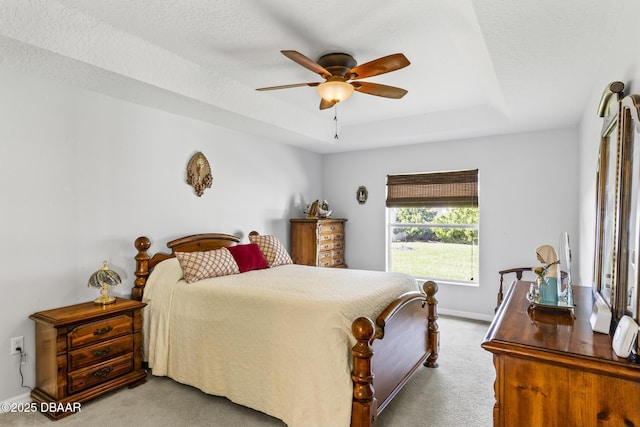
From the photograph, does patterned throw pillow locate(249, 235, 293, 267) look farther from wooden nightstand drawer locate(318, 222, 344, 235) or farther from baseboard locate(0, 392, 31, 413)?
baseboard locate(0, 392, 31, 413)

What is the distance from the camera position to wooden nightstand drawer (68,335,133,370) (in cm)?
251

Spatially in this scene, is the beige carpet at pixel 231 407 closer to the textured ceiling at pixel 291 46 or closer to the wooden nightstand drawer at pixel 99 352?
the wooden nightstand drawer at pixel 99 352

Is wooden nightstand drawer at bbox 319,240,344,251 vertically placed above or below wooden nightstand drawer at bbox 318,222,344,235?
below

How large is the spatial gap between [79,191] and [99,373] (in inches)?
55.8

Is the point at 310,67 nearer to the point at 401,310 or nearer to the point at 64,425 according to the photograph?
the point at 401,310

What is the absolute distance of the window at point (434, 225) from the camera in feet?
15.7

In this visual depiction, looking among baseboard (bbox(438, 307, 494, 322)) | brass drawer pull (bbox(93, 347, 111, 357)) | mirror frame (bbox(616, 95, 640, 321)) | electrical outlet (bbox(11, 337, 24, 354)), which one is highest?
mirror frame (bbox(616, 95, 640, 321))

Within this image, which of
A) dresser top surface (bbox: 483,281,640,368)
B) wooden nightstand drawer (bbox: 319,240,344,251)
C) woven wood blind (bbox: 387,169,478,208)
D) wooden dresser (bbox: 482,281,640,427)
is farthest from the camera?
wooden nightstand drawer (bbox: 319,240,344,251)

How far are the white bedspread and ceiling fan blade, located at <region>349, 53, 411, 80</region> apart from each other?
1576mm

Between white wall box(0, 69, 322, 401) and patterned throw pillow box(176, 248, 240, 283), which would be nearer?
white wall box(0, 69, 322, 401)

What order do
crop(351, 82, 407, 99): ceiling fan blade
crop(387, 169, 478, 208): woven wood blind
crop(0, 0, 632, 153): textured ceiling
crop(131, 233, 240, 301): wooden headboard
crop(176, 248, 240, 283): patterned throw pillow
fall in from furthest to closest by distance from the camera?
crop(387, 169, 478, 208): woven wood blind, crop(131, 233, 240, 301): wooden headboard, crop(176, 248, 240, 283): patterned throw pillow, crop(351, 82, 407, 99): ceiling fan blade, crop(0, 0, 632, 153): textured ceiling

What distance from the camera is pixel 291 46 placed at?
2699 mm

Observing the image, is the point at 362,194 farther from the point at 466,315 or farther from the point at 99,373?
the point at 99,373

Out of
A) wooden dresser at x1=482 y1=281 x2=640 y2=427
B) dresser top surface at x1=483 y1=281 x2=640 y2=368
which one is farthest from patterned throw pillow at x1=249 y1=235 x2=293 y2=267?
wooden dresser at x1=482 y1=281 x2=640 y2=427
